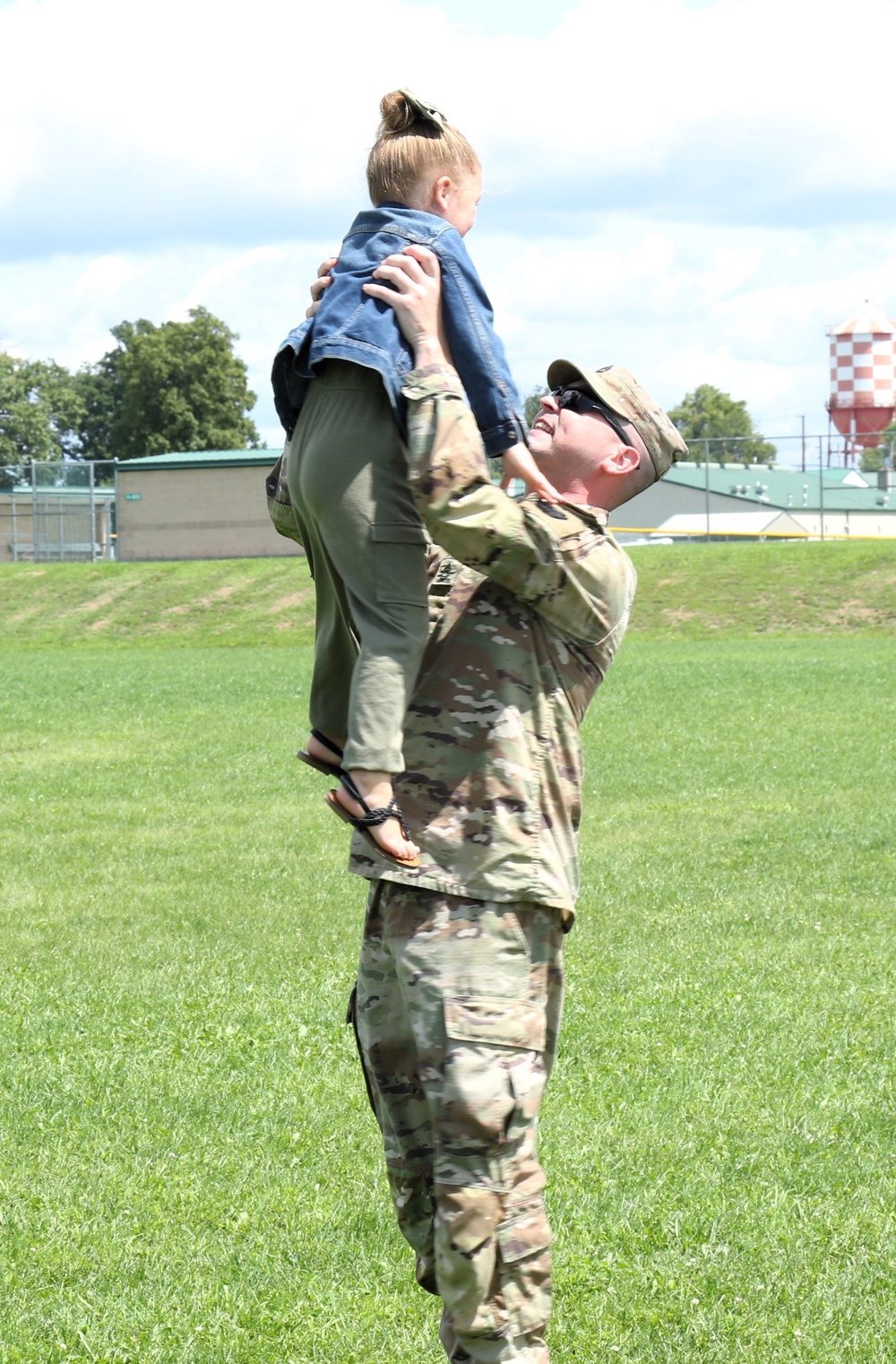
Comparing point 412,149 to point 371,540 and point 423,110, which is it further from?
point 371,540

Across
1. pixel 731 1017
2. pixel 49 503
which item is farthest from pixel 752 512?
pixel 731 1017

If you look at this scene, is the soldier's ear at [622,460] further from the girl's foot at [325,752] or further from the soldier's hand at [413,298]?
the girl's foot at [325,752]

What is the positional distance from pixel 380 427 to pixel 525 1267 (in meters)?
1.46

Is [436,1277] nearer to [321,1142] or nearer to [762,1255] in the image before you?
[762,1255]

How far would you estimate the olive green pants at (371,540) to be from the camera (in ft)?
8.76

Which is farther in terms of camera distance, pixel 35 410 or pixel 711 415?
pixel 711 415

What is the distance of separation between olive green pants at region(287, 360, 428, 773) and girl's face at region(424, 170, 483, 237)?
391mm

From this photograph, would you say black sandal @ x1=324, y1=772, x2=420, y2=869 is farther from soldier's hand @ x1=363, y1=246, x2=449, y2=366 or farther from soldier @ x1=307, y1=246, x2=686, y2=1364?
soldier's hand @ x1=363, y1=246, x2=449, y2=366

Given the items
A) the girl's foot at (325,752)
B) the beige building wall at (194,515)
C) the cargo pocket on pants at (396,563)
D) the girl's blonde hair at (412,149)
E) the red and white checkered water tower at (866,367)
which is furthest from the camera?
the red and white checkered water tower at (866,367)

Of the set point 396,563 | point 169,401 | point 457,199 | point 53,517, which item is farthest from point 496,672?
point 169,401

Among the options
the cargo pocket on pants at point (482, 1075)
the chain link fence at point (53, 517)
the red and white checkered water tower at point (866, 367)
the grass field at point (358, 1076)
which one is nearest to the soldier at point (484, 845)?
the cargo pocket on pants at point (482, 1075)

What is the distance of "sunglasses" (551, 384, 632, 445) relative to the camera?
2.86 metres

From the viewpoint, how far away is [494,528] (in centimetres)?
259

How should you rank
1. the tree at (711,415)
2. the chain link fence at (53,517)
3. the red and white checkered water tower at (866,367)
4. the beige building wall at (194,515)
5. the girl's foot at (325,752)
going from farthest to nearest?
the tree at (711,415)
the red and white checkered water tower at (866,367)
the beige building wall at (194,515)
the chain link fence at (53,517)
the girl's foot at (325,752)
